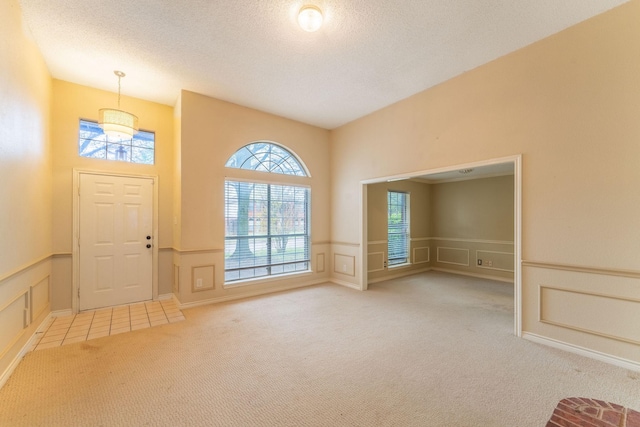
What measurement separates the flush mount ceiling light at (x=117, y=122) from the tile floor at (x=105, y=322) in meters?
2.38

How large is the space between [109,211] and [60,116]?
1.40 metres

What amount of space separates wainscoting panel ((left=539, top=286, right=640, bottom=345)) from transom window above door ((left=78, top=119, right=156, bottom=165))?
18.5 ft

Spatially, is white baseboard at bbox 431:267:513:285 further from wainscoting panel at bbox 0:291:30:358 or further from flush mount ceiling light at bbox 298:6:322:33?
wainscoting panel at bbox 0:291:30:358

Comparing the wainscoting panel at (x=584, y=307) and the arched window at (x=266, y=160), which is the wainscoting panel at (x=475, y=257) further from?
the arched window at (x=266, y=160)

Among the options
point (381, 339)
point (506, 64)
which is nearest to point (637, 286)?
point (381, 339)

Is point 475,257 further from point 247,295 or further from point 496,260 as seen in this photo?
point 247,295

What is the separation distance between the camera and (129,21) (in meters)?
2.45

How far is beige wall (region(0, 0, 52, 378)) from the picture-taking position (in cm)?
207

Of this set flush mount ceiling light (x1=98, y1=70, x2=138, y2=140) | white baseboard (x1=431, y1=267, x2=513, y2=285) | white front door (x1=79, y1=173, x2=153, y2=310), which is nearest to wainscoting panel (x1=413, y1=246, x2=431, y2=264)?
white baseboard (x1=431, y1=267, x2=513, y2=285)

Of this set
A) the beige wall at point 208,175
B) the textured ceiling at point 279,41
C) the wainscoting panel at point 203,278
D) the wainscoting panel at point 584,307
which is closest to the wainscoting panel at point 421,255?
the beige wall at point 208,175

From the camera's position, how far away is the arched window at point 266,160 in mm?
4367

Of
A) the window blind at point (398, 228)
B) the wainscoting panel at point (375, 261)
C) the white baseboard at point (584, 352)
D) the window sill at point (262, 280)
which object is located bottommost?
the white baseboard at point (584, 352)

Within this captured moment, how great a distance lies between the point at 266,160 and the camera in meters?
4.68

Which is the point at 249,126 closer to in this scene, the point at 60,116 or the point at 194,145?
the point at 194,145
